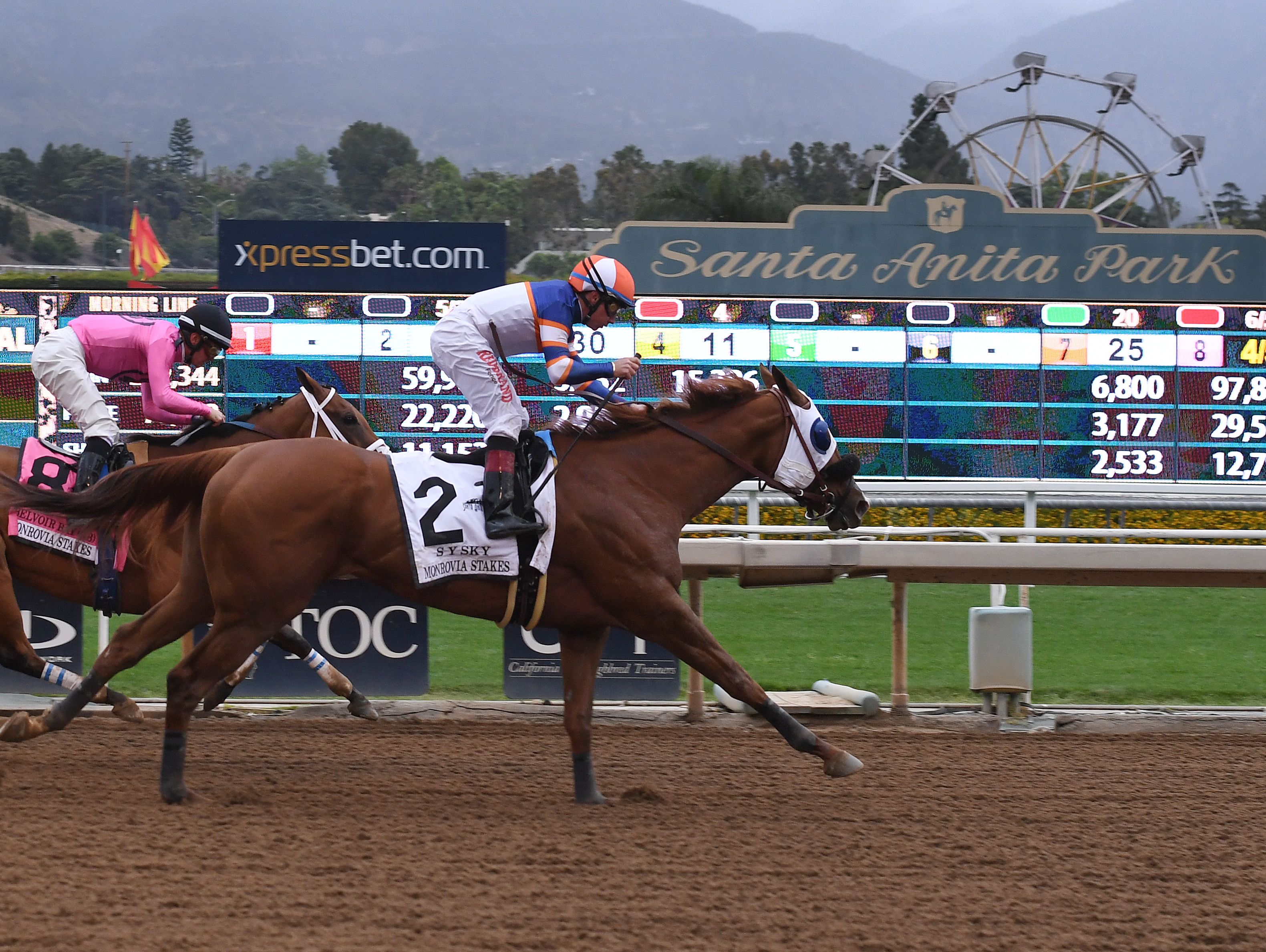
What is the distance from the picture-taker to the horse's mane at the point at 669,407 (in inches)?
174

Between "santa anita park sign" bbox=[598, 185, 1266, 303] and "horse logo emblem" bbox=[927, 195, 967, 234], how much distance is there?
0.01 m

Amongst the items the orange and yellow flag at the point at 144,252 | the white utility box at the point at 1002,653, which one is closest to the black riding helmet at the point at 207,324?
the white utility box at the point at 1002,653

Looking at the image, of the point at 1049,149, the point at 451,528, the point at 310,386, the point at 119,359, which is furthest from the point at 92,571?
the point at 1049,149

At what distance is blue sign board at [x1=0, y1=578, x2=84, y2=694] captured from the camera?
→ 620 cm

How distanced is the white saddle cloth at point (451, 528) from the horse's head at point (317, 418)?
1.47 metres

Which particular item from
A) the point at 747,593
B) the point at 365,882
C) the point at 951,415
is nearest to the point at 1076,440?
the point at 951,415

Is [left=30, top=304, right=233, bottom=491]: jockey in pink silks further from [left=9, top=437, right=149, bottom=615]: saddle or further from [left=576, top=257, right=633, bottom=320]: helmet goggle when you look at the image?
[left=576, top=257, right=633, bottom=320]: helmet goggle

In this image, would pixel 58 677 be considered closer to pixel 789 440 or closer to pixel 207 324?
pixel 207 324

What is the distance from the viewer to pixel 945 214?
1409cm

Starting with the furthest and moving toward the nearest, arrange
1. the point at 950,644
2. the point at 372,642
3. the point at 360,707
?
1. the point at 950,644
2. the point at 372,642
3. the point at 360,707

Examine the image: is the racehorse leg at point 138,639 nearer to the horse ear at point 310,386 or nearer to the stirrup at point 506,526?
the stirrup at point 506,526

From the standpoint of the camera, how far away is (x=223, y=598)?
4.02m

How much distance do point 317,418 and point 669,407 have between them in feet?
5.88

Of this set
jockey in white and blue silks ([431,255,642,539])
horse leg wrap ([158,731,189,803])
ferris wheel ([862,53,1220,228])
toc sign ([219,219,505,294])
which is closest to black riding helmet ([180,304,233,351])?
jockey in white and blue silks ([431,255,642,539])
